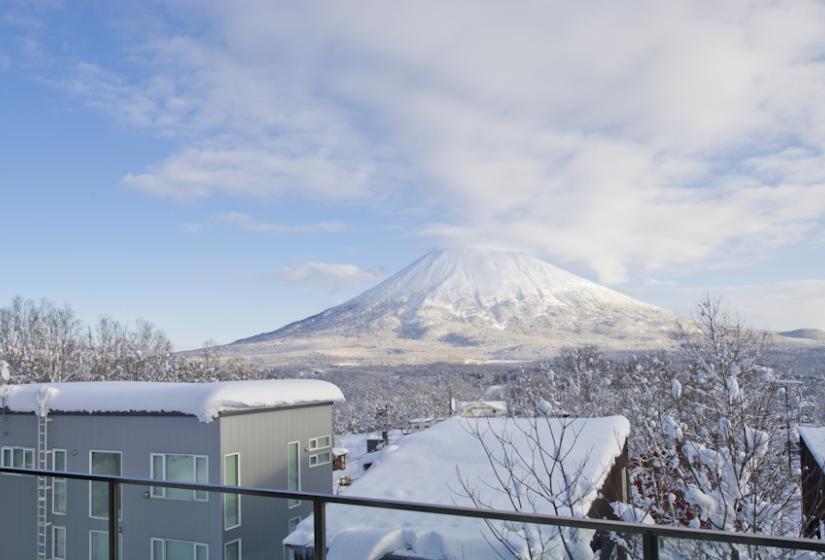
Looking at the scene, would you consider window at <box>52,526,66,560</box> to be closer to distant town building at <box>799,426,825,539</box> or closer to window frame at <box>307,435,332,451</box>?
distant town building at <box>799,426,825,539</box>

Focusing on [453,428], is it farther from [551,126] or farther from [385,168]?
[385,168]

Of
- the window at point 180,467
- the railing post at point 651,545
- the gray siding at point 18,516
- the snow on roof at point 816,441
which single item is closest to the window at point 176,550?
the gray siding at point 18,516

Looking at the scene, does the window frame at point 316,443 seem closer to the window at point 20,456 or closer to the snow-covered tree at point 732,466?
the window at point 20,456

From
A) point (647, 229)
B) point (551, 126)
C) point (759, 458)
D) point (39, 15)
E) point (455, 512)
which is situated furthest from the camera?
point (647, 229)

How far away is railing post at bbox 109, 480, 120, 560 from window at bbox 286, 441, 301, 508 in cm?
1085

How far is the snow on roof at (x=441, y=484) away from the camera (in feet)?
7.57

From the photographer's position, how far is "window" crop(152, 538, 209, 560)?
374cm

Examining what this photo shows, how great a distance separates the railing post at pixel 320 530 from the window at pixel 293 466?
464 inches

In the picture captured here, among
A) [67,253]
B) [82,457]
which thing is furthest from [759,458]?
[67,253]

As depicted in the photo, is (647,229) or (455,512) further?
(647,229)

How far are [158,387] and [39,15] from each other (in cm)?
835

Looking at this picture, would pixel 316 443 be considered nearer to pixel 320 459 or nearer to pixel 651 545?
pixel 320 459

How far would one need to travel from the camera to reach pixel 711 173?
69.9 m

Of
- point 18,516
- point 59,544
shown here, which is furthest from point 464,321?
point 59,544
